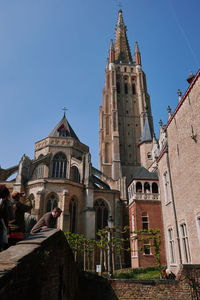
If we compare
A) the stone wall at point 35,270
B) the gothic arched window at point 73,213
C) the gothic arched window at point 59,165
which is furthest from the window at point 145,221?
the stone wall at point 35,270

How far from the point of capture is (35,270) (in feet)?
12.9

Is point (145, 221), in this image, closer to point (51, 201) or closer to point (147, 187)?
point (147, 187)

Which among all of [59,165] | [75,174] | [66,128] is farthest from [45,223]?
[66,128]

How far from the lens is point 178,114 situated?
13164mm

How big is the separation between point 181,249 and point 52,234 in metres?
9.54

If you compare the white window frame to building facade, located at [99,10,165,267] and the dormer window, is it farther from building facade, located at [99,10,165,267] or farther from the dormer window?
the dormer window

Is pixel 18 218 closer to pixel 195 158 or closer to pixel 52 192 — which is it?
pixel 195 158

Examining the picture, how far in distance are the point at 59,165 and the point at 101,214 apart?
8.14 m

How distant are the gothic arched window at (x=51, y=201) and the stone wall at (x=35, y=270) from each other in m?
19.2

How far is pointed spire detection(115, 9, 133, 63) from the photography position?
6144 centimetres

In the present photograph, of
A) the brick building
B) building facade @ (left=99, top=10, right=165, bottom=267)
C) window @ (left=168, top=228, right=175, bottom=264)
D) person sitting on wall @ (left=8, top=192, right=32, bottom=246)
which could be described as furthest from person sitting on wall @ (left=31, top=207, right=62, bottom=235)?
building facade @ (left=99, top=10, right=165, bottom=267)

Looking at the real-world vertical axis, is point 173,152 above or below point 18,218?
above

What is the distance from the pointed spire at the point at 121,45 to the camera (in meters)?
61.4

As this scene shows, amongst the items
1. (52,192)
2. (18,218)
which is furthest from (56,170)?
(18,218)
